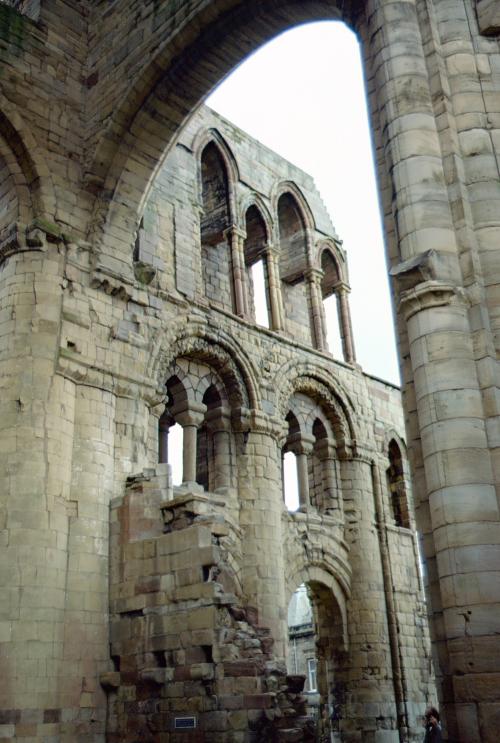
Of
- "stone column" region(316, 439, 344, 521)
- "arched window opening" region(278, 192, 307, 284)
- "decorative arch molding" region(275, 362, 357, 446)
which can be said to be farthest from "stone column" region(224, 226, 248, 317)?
"stone column" region(316, 439, 344, 521)

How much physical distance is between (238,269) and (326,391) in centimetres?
316

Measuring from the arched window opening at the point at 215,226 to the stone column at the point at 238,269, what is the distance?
25 centimetres

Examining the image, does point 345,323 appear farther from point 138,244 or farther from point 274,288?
point 138,244

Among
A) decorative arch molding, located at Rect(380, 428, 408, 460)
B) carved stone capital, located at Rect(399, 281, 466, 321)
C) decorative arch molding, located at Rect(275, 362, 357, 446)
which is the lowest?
carved stone capital, located at Rect(399, 281, 466, 321)

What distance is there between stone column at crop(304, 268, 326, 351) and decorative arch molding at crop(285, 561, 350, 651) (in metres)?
4.62

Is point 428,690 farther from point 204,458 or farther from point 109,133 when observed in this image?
point 109,133

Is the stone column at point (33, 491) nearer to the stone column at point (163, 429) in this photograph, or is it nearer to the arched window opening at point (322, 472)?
the stone column at point (163, 429)

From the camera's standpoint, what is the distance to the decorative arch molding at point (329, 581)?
15.0 m

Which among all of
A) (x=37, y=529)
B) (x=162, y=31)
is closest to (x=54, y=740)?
(x=37, y=529)

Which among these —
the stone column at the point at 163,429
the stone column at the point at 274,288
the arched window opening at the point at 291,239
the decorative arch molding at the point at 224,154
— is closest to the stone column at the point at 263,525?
the stone column at the point at 163,429

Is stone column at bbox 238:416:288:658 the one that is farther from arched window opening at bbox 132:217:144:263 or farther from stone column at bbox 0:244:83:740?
stone column at bbox 0:244:83:740

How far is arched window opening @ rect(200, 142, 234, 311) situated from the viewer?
1669 centimetres

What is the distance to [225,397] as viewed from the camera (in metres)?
14.8

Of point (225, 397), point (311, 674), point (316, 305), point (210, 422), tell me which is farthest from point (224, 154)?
point (311, 674)
